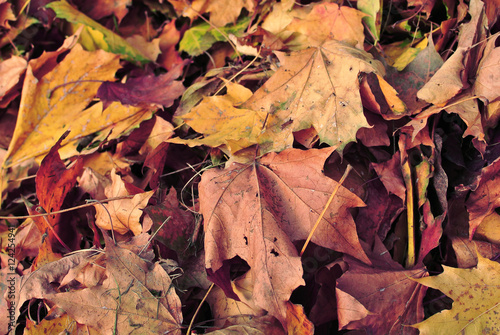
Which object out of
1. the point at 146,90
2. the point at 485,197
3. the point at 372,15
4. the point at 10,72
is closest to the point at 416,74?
the point at 372,15

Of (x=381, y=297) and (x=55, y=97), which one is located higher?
(x=55, y=97)

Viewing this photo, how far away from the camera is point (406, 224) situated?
3.26 ft

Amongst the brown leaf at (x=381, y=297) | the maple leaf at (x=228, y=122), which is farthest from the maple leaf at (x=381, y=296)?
the maple leaf at (x=228, y=122)

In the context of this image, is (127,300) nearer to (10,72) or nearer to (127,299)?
(127,299)

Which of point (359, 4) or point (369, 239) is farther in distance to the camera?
point (359, 4)

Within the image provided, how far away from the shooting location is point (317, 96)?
1025 mm

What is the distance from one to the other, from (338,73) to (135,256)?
0.74 meters

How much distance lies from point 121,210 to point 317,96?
65 cm

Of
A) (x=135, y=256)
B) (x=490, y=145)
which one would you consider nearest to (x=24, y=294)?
(x=135, y=256)

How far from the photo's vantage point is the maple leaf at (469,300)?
80cm

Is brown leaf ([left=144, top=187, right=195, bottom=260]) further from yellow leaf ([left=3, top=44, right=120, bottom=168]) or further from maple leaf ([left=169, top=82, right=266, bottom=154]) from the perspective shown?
yellow leaf ([left=3, top=44, right=120, bottom=168])

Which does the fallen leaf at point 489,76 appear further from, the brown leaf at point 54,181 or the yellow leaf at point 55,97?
the yellow leaf at point 55,97

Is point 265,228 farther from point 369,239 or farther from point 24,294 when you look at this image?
point 24,294

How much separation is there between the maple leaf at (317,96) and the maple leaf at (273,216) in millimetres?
67
